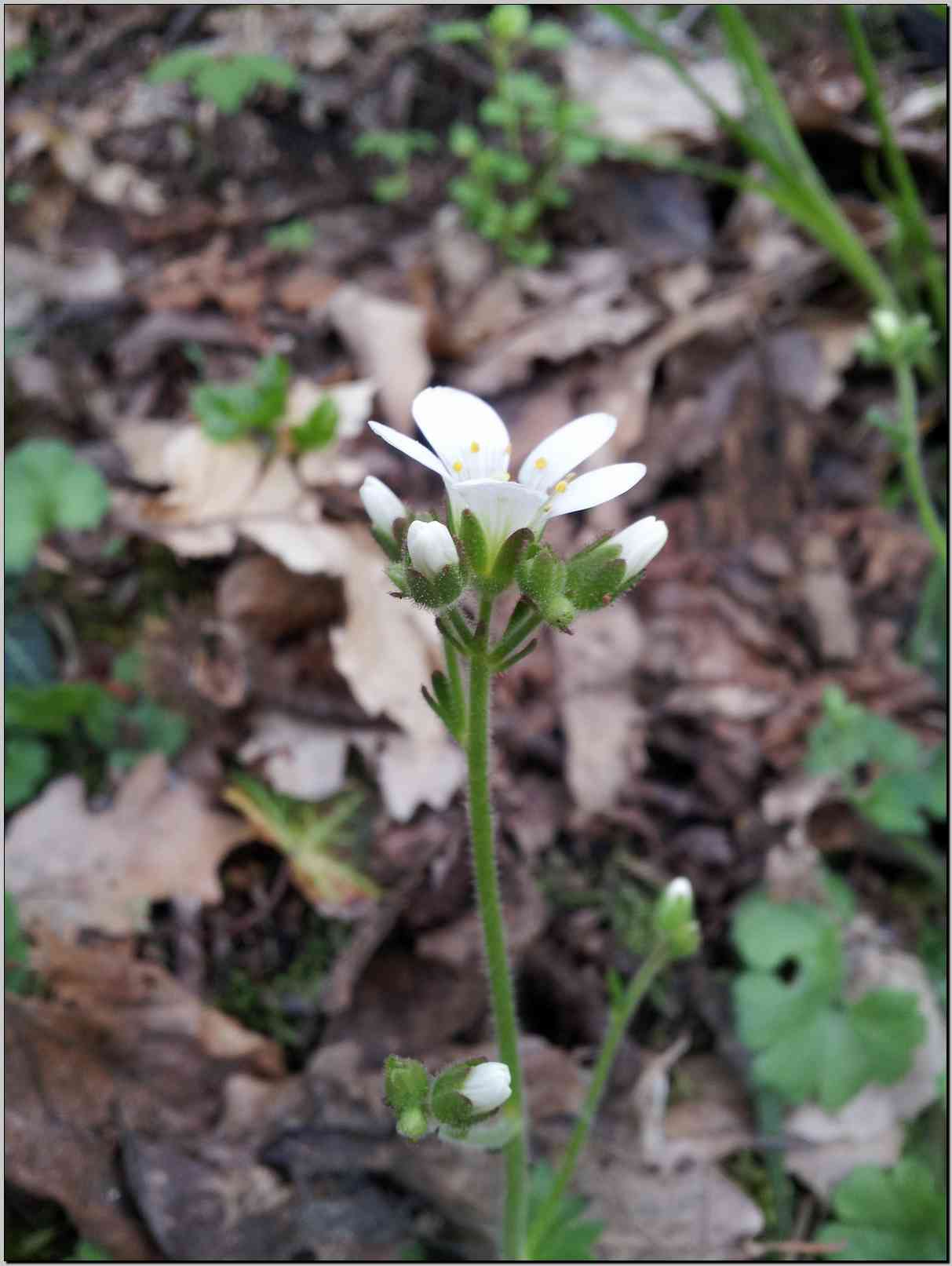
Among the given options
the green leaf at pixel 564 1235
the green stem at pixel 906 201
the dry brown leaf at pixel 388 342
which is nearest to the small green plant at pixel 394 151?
the dry brown leaf at pixel 388 342

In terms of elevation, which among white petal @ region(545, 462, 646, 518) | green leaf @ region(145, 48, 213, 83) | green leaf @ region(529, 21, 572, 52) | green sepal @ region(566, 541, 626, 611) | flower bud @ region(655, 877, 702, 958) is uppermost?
green leaf @ region(145, 48, 213, 83)

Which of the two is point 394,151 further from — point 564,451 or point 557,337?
point 564,451

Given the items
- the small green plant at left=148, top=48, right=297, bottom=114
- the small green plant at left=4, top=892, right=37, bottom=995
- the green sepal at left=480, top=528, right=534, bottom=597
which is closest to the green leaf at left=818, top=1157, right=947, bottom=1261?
the green sepal at left=480, top=528, right=534, bottom=597

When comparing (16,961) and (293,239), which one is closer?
(16,961)

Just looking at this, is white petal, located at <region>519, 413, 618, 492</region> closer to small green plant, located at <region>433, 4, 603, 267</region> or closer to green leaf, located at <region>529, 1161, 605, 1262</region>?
green leaf, located at <region>529, 1161, 605, 1262</region>

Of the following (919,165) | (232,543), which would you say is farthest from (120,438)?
(919,165)

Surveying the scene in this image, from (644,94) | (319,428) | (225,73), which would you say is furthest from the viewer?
(644,94)

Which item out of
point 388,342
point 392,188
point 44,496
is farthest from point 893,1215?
point 392,188
